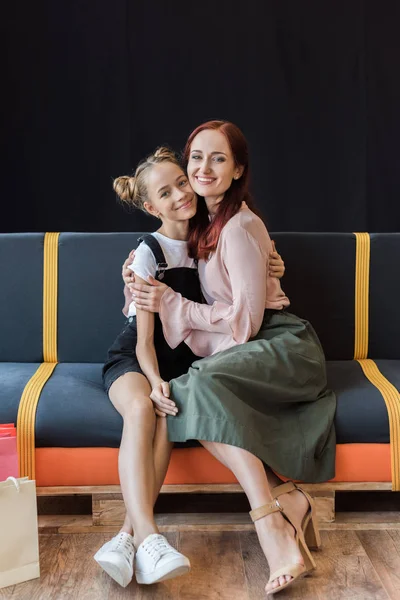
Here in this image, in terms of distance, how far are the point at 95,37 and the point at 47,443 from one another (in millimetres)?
2387

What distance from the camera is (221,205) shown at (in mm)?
2441

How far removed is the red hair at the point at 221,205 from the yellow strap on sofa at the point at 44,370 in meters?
0.63

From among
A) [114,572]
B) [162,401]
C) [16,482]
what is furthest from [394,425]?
[16,482]

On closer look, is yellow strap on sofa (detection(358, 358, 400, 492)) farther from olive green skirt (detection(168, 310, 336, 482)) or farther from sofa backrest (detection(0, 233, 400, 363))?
sofa backrest (detection(0, 233, 400, 363))

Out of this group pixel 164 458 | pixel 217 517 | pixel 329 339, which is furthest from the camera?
pixel 329 339

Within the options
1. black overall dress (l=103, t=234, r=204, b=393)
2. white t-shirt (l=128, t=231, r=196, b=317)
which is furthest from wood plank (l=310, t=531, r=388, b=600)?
white t-shirt (l=128, t=231, r=196, b=317)

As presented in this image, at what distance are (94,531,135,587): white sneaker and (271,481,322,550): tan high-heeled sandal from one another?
0.41 metres

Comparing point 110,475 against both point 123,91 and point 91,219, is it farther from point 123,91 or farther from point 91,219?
point 123,91

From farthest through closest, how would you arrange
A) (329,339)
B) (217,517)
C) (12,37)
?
(12,37), (329,339), (217,517)

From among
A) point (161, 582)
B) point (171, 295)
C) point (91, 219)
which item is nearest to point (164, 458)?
point (161, 582)

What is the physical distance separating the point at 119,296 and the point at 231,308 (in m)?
0.64

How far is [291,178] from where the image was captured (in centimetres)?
402

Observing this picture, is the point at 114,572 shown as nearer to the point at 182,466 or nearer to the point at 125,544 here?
the point at 125,544

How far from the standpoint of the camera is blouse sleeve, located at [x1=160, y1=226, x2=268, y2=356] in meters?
2.28
